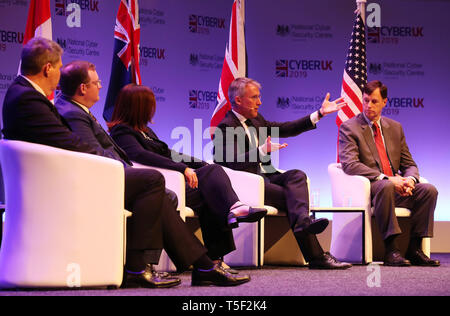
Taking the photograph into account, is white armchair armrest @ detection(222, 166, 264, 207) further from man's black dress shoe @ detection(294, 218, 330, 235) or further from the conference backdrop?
the conference backdrop

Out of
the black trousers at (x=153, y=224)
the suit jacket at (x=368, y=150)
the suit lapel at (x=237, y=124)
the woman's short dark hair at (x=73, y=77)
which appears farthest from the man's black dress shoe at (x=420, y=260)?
the woman's short dark hair at (x=73, y=77)

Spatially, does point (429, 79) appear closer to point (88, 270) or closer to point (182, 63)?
point (182, 63)

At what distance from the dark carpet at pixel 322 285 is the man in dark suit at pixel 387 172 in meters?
0.46

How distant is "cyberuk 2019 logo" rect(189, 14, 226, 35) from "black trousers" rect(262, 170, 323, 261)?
310 centimetres

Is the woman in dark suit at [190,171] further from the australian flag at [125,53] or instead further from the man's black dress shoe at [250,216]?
the australian flag at [125,53]

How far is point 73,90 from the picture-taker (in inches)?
127

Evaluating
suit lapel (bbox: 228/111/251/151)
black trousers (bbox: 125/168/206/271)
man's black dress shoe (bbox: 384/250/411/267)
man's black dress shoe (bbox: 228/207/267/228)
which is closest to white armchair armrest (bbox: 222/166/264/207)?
suit lapel (bbox: 228/111/251/151)

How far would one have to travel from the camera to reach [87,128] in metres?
3.09

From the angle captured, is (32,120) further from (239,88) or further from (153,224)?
(239,88)

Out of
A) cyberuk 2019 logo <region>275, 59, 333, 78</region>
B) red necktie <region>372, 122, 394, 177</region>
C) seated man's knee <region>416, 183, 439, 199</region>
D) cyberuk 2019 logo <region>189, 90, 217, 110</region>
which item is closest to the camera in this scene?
seated man's knee <region>416, 183, 439, 199</region>

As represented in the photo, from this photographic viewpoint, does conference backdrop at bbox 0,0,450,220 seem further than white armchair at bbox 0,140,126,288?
Yes

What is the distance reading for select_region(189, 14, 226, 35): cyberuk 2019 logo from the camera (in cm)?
692
